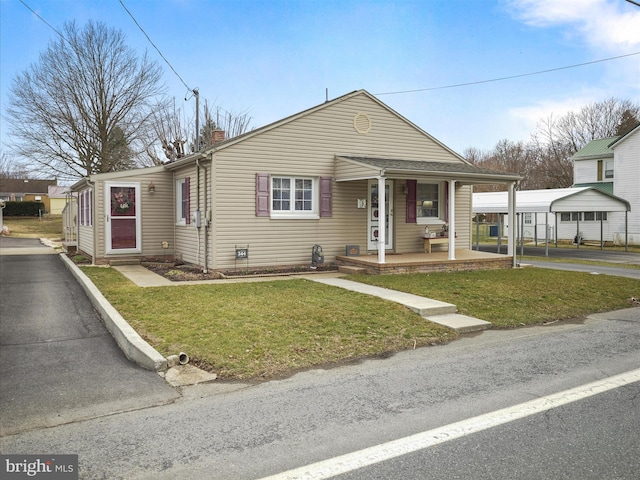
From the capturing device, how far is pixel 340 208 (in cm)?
1420

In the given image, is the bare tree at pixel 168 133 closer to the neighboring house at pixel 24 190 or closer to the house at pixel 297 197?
the house at pixel 297 197

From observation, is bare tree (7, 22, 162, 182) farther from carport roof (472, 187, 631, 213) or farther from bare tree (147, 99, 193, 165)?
carport roof (472, 187, 631, 213)

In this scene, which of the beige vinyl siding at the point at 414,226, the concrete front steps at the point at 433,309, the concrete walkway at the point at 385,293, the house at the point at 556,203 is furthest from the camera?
the house at the point at 556,203

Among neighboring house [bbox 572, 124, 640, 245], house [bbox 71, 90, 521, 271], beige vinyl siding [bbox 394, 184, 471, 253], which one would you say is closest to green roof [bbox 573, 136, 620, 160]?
neighboring house [bbox 572, 124, 640, 245]

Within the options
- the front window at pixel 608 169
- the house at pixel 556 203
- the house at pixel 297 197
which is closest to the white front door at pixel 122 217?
the house at pixel 297 197

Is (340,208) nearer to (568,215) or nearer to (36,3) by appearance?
(36,3)

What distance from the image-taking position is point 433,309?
27.3ft

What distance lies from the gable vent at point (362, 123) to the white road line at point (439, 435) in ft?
34.8

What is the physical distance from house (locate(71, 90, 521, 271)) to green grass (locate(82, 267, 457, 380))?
3162mm

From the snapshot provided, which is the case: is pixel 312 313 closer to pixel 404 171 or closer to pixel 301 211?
pixel 404 171

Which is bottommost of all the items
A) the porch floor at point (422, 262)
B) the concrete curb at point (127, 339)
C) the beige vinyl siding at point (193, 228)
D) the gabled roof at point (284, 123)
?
the concrete curb at point (127, 339)

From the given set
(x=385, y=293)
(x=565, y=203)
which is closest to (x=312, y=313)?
(x=385, y=293)

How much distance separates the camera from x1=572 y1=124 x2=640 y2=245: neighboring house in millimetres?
29453

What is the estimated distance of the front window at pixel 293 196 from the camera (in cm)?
1346
